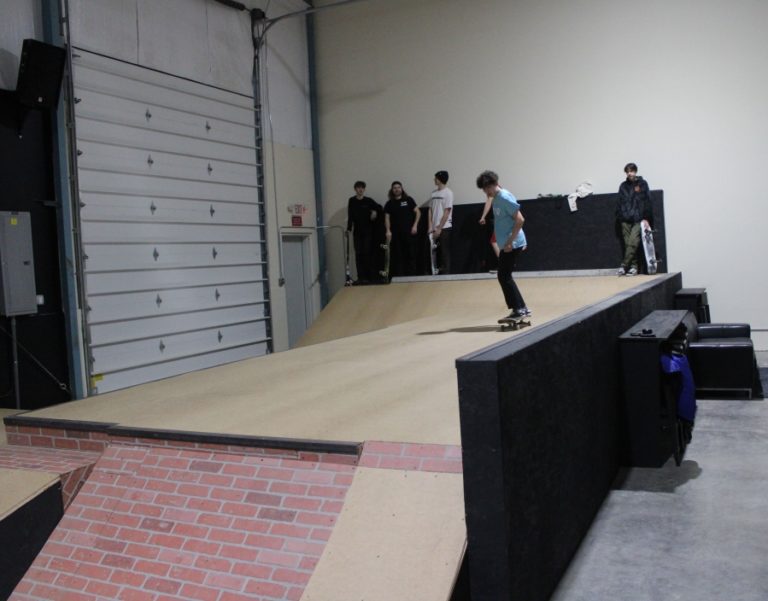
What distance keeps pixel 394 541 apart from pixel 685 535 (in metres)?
1.98

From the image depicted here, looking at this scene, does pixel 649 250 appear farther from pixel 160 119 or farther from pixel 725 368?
pixel 160 119

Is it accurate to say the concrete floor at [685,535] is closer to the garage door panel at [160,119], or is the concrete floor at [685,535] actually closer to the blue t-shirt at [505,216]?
the blue t-shirt at [505,216]

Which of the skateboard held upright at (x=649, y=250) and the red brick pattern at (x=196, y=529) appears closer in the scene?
the red brick pattern at (x=196, y=529)

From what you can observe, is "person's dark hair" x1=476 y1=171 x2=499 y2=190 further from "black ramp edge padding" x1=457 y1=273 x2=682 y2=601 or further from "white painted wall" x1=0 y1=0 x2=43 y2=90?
"white painted wall" x1=0 y1=0 x2=43 y2=90

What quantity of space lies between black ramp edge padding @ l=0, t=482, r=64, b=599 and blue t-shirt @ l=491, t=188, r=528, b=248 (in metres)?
5.02

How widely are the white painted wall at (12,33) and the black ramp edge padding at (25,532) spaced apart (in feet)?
21.7

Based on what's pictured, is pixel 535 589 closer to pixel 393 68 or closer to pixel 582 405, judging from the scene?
pixel 582 405

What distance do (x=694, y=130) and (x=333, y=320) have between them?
22.6 ft

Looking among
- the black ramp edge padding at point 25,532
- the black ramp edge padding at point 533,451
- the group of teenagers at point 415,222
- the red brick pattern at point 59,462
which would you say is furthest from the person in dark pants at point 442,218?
the black ramp edge padding at point 25,532

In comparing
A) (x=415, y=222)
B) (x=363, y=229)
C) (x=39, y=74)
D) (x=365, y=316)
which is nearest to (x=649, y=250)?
(x=415, y=222)

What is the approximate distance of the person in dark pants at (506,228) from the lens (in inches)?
294

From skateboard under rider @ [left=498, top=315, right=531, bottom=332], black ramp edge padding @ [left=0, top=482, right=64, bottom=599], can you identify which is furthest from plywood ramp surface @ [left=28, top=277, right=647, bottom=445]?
black ramp edge padding @ [left=0, top=482, right=64, bottom=599]

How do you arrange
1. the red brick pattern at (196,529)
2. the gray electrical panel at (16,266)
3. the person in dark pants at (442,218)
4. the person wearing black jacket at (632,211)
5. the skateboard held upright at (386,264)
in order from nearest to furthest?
the red brick pattern at (196,529)
the gray electrical panel at (16,266)
the person wearing black jacket at (632,211)
the person in dark pants at (442,218)
the skateboard held upright at (386,264)

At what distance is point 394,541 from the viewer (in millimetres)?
3100
